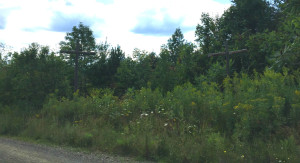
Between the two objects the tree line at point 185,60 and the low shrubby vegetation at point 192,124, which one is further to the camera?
the tree line at point 185,60

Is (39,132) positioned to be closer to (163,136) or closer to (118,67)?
(163,136)

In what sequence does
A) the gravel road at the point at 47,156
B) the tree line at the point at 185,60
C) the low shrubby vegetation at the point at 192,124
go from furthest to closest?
1. the tree line at the point at 185,60
2. the gravel road at the point at 47,156
3. the low shrubby vegetation at the point at 192,124

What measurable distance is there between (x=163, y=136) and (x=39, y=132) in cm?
545

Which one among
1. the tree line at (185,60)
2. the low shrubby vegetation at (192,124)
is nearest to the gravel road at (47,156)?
the low shrubby vegetation at (192,124)

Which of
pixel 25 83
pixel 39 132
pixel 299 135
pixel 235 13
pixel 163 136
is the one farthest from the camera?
pixel 235 13

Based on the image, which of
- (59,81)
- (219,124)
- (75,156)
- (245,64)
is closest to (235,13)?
(245,64)

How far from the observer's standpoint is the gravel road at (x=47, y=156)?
7.37 metres

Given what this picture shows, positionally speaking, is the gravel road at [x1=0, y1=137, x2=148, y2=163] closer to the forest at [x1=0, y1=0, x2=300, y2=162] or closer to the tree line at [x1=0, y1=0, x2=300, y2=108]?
the forest at [x1=0, y1=0, x2=300, y2=162]

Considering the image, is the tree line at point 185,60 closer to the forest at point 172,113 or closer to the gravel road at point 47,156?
the forest at point 172,113

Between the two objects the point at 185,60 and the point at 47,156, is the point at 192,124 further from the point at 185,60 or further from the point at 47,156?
the point at 185,60

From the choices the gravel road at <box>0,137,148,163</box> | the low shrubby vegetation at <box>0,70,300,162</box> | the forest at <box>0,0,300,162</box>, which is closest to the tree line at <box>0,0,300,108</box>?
the forest at <box>0,0,300,162</box>

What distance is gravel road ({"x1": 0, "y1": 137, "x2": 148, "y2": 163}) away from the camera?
24.2 ft

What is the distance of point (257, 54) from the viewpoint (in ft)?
94.0

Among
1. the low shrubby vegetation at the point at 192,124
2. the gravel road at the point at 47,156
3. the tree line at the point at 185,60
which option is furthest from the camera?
the tree line at the point at 185,60
